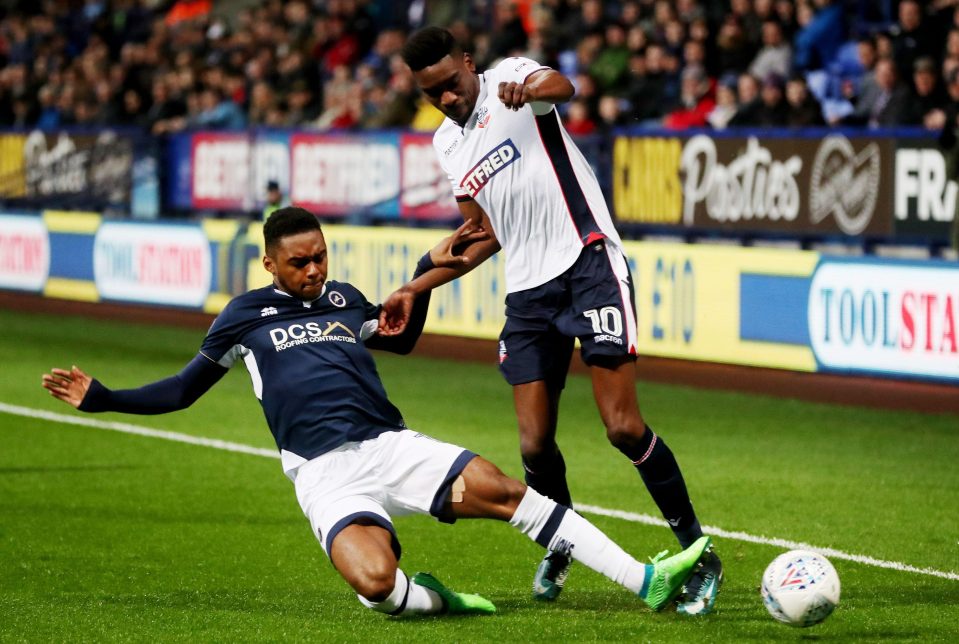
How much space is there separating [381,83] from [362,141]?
2.85m

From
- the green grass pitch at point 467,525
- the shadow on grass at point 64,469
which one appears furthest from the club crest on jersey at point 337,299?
the shadow on grass at point 64,469

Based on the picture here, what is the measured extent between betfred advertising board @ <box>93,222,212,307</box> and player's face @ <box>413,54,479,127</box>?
12.3 m

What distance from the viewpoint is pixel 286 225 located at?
20.1 feet

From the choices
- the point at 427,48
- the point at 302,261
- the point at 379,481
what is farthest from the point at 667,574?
the point at 427,48

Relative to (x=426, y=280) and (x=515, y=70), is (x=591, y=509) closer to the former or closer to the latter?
(x=426, y=280)

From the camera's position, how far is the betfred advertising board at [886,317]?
1137cm

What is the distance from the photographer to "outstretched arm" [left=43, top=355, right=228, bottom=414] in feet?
19.8

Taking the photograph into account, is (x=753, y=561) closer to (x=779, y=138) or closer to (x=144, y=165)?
(x=779, y=138)

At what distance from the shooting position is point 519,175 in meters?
6.41

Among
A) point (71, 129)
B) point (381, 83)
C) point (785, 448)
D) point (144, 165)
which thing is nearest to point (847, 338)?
point (785, 448)

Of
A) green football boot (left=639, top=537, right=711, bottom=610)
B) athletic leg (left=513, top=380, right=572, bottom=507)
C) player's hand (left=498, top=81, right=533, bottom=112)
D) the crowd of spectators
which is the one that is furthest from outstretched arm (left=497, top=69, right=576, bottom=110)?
the crowd of spectators

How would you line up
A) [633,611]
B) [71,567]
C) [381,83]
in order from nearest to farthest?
[633,611], [71,567], [381,83]

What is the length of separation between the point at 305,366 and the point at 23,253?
15810 millimetres

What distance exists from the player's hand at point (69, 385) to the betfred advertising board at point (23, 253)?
15.0 meters
